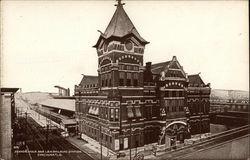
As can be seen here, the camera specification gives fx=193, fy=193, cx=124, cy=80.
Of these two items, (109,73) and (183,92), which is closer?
(109,73)

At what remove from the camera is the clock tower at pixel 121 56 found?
43.3ft

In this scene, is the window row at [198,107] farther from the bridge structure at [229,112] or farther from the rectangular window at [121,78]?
the rectangular window at [121,78]

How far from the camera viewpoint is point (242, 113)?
56.5ft

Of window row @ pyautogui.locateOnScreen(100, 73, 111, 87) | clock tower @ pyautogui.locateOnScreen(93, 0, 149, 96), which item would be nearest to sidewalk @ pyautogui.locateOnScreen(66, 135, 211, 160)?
clock tower @ pyautogui.locateOnScreen(93, 0, 149, 96)

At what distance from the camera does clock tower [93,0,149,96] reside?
520 inches

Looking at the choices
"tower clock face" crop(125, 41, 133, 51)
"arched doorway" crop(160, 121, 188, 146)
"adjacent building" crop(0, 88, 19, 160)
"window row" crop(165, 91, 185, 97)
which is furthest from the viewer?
"window row" crop(165, 91, 185, 97)

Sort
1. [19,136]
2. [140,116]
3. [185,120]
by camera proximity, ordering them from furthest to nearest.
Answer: [185,120] < [140,116] < [19,136]

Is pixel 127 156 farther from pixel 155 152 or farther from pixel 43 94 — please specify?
pixel 43 94

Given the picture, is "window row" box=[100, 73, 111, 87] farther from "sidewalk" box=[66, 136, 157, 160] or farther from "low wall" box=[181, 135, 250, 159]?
"low wall" box=[181, 135, 250, 159]

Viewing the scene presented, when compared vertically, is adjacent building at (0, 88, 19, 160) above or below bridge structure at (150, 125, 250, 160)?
above

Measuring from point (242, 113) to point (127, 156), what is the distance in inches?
440

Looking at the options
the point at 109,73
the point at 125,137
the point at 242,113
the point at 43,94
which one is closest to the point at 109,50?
the point at 109,73

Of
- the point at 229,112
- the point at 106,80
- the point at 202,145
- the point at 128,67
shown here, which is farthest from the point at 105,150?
the point at 229,112

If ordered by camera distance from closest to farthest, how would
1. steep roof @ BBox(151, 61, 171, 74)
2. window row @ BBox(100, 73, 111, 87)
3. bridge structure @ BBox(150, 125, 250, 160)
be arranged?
bridge structure @ BBox(150, 125, 250, 160), window row @ BBox(100, 73, 111, 87), steep roof @ BBox(151, 61, 171, 74)
